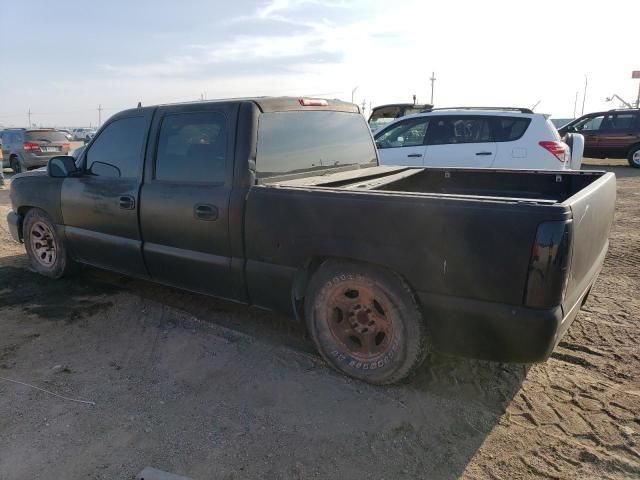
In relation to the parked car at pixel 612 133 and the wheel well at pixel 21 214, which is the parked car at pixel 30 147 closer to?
the wheel well at pixel 21 214

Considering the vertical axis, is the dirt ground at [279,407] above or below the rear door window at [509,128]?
below

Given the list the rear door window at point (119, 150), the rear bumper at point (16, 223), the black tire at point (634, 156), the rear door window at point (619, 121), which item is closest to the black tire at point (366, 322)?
the rear door window at point (119, 150)

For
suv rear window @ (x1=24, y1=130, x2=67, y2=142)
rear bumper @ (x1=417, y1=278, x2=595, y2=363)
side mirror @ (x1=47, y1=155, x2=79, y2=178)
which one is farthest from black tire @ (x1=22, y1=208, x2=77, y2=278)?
suv rear window @ (x1=24, y1=130, x2=67, y2=142)

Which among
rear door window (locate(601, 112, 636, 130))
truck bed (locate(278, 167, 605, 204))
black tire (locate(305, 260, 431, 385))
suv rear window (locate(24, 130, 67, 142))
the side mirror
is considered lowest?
black tire (locate(305, 260, 431, 385))

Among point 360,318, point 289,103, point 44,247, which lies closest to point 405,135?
point 289,103

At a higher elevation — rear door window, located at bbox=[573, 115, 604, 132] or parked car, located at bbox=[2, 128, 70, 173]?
rear door window, located at bbox=[573, 115, 604, 132]

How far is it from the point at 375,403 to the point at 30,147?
15.9 metres

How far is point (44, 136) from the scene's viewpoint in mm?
15664

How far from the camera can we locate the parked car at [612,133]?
16.0 meters

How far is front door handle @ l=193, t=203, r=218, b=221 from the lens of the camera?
3498mm

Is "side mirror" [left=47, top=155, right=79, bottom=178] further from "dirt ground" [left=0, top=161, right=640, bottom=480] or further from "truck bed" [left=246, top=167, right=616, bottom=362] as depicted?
"truck bed" [left=246, top=167, right=616, bottom=362]

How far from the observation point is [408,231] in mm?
2723

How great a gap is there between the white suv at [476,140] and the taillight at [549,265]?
557 centimetres

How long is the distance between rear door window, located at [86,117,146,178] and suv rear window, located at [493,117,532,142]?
5.59 metres
